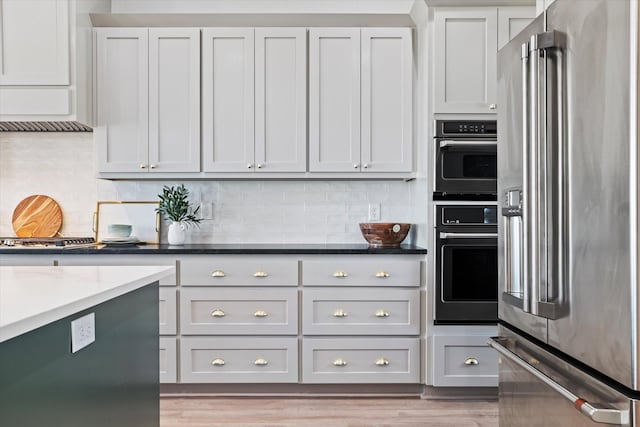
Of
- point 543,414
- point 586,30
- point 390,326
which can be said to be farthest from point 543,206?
point 390,326

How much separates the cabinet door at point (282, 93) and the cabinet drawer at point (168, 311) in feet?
3.35

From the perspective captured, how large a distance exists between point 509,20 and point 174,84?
207 centimetres

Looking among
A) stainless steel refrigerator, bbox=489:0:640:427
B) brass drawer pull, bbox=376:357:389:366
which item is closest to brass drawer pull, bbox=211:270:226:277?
brass drawer pull, bbox=376:357:389:366

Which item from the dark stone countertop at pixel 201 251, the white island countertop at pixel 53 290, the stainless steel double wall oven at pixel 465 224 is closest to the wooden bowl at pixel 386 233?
the dark stone countertop at pixel 201 251

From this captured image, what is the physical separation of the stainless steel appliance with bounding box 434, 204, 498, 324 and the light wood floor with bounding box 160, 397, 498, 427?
0.51m

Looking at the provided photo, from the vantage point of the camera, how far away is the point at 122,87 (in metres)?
3.50

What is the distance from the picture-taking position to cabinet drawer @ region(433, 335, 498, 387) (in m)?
3.22


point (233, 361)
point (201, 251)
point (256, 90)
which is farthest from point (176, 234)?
point (256, 90)

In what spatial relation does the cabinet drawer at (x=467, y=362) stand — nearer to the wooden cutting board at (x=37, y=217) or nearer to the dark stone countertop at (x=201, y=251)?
the dark stone countertop at (x=201, y=251)

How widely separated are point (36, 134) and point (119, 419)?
277 cm

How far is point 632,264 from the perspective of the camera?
1229mm

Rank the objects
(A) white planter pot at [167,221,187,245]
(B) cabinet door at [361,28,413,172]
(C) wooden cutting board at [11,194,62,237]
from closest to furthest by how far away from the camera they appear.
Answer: (B) cabinet door at [361,28,413,172], (A) white planter pot at [167,221,187,245], (C) wooden cutting board at [11,194,62,237]

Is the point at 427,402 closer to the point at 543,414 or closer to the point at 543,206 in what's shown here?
the point at 543,414

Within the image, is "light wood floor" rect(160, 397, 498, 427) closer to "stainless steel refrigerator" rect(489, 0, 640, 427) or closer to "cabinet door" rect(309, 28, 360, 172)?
"stainless steel refrigerator" rect(489, 0, 640, 427)
